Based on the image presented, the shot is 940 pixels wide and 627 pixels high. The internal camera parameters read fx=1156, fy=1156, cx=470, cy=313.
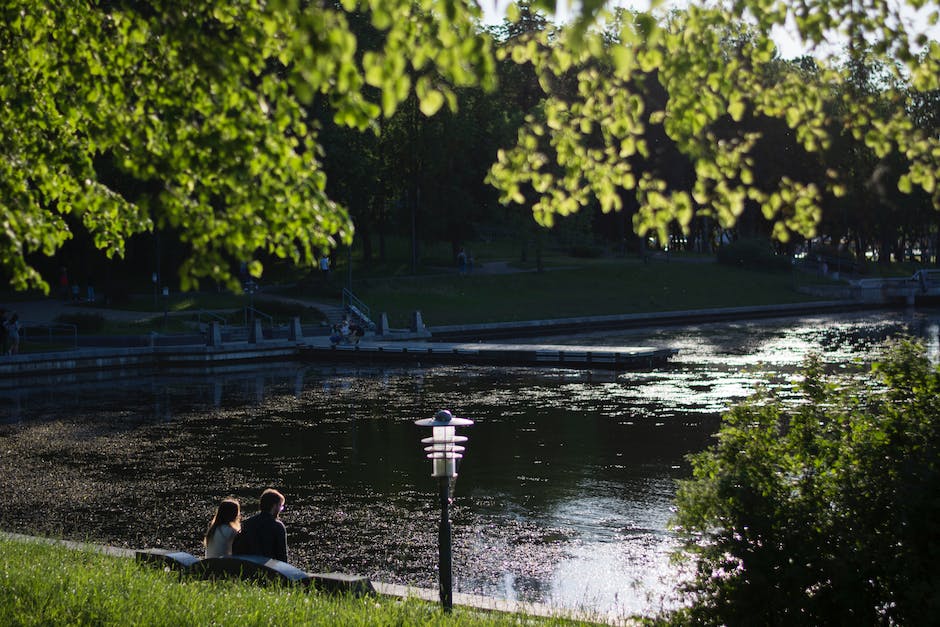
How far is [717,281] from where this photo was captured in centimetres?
7825

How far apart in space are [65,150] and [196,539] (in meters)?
8.13

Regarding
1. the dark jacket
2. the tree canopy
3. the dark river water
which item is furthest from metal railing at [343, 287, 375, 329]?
the tree canopy

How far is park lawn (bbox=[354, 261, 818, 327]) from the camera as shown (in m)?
63.1

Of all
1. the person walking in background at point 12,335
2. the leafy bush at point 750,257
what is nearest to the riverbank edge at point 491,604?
the person walking in background at point 12,335

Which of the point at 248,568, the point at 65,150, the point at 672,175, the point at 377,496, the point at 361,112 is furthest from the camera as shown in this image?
the point at 672,175

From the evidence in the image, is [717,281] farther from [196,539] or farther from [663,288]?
[196,539]

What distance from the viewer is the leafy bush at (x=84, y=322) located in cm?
4916

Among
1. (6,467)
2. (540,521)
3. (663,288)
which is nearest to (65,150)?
(540,521)

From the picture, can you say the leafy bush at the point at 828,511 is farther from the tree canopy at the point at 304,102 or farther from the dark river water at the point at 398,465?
the tree canopy at the point at 304,102

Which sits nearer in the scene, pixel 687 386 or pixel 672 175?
pixel 687 386

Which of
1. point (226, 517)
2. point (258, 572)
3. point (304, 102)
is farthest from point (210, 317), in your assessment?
point (304, 102)

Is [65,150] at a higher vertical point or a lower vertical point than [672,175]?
lower

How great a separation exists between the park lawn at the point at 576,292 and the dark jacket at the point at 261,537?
151ft

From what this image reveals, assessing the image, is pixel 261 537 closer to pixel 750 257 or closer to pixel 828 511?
pixel 828 511
